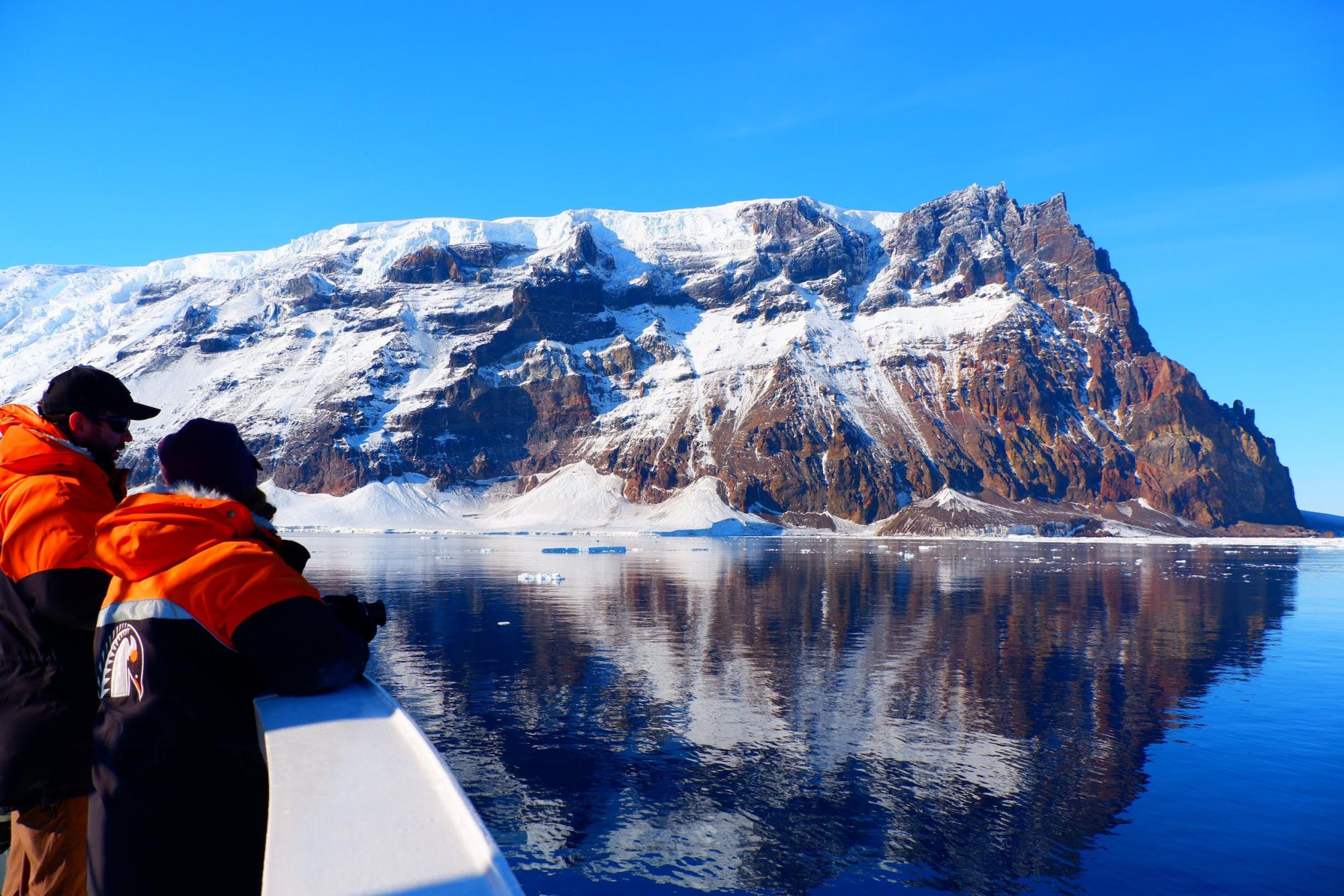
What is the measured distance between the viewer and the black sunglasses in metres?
5.22

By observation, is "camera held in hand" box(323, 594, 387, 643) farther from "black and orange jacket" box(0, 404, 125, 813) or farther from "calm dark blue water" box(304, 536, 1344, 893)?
"calm dark blue water" box(304, 536, 1344, 893)

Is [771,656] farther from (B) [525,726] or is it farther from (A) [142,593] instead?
(A) [142,593]

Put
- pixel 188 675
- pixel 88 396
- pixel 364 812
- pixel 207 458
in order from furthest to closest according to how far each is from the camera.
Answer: pixel 88 396 < pixel 207 458 < pixel 188 675 < pixel 364 812

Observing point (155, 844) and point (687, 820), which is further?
point (687, 820)

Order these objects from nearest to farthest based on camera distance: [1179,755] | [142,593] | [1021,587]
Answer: [142,593] → [1179,755] → [1021,587]

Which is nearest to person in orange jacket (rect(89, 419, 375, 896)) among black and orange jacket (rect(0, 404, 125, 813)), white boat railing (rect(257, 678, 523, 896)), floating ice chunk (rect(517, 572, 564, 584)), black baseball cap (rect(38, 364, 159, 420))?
white boat railing (rect(257, 678, 523, 896))

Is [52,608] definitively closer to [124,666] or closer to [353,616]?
[124,666]

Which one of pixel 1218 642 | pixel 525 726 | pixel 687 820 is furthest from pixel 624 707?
pixel 1218 642

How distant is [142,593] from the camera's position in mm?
3461

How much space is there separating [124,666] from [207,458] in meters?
1.00

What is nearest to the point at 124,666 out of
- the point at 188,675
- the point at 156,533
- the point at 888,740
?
the point at 188,675

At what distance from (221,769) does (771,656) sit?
30910 mm

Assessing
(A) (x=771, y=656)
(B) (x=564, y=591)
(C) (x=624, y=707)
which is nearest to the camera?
(C) (x=624, y=707)

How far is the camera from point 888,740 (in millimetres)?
21766
